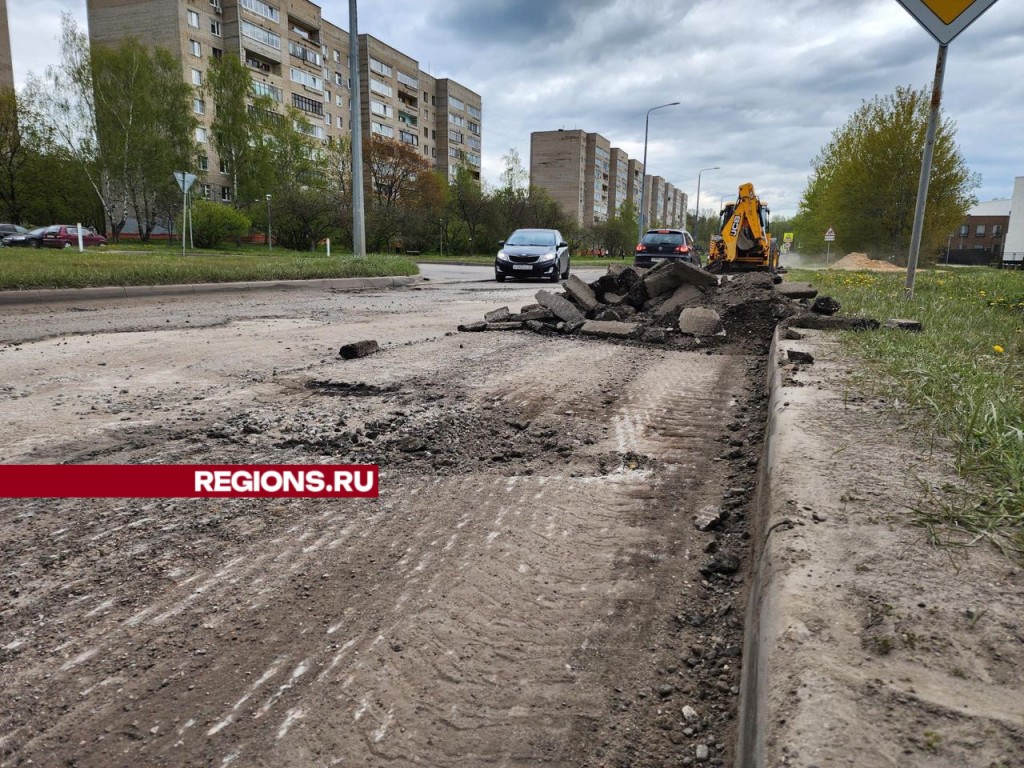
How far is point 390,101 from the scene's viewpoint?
78.8 m

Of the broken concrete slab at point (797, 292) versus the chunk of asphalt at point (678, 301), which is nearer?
the chunk of asphalt at point (678, 301)

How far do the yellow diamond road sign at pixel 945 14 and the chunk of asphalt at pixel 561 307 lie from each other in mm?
4793

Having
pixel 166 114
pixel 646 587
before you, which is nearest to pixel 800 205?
pixel 166 114

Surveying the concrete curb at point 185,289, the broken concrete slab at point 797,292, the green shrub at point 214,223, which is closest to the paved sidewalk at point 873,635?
the broken concrete slab at point 797,292

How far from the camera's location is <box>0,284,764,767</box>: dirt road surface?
1.61 meters

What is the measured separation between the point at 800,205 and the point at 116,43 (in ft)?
200

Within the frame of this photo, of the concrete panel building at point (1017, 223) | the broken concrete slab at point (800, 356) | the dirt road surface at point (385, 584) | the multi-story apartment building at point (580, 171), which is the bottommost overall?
the dirt road surface at point (385, 584)

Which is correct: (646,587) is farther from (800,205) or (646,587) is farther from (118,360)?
(800,205)

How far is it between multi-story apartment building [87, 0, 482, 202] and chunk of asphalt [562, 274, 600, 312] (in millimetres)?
40590

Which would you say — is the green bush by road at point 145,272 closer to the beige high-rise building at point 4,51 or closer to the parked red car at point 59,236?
the parked red car at point 59,236

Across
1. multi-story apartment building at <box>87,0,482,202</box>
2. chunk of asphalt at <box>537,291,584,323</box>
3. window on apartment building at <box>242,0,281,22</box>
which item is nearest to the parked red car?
multi-story apartment building at <box>87,0,482,202</box>

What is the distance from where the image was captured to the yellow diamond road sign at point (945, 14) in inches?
269

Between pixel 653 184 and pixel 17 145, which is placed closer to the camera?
pixel 17 145

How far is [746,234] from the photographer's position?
2086cm
